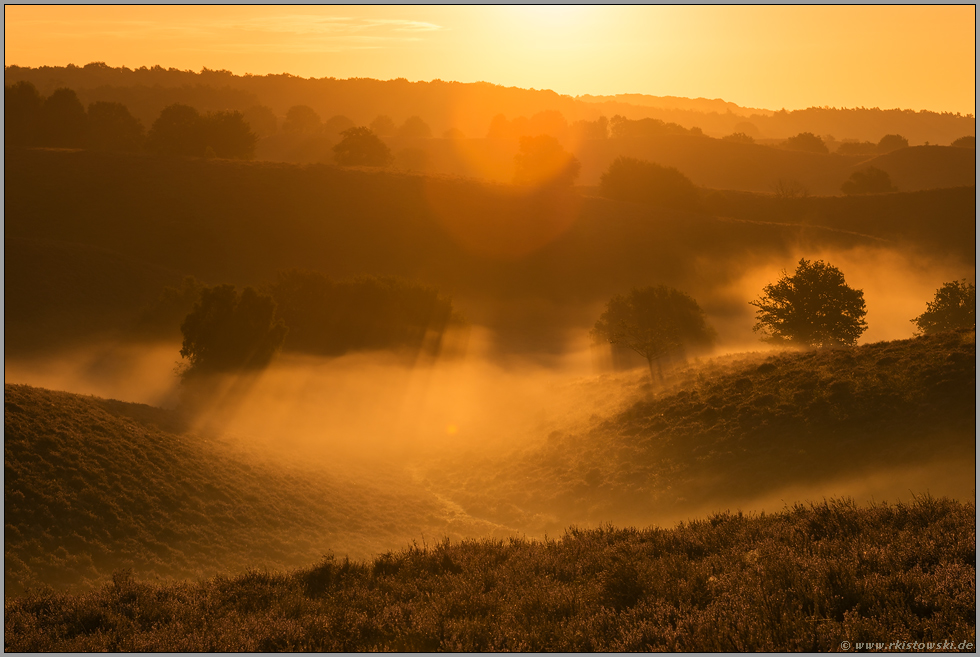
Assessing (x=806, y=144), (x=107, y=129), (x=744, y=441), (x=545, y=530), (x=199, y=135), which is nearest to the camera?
(x=545, y=530)

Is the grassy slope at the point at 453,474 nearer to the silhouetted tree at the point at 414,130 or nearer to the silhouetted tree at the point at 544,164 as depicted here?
the silhouetted tree at the point at 544,164

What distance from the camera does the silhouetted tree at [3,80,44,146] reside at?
343 ft

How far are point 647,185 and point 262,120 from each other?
134m

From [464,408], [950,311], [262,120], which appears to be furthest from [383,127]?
[950,311]

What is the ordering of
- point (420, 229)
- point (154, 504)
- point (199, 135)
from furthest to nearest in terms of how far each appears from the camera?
point (199, 135) < point (420, 229) < point (154, 504)

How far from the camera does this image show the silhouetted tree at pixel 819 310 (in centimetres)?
3988

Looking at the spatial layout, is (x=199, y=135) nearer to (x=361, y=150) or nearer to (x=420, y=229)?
(x=361, y=150)

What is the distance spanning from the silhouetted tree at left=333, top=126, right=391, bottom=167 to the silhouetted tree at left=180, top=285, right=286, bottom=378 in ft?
245

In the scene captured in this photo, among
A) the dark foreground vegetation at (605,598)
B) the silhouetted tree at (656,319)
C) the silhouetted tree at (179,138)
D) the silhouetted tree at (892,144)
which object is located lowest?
the dark foreground vegetation at (605,598)

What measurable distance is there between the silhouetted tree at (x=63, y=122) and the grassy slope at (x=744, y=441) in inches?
4351

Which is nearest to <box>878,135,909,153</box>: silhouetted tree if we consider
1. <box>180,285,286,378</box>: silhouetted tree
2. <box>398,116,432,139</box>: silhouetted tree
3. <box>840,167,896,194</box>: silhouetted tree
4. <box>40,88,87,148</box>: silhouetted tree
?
<box>840,167,896,194</box>: silhouetted tree

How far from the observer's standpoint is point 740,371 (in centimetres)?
3162

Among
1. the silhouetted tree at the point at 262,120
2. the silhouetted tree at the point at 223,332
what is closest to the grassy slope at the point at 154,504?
the silhouetted tree at the point at 223,332

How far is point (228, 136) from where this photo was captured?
11225 cm
